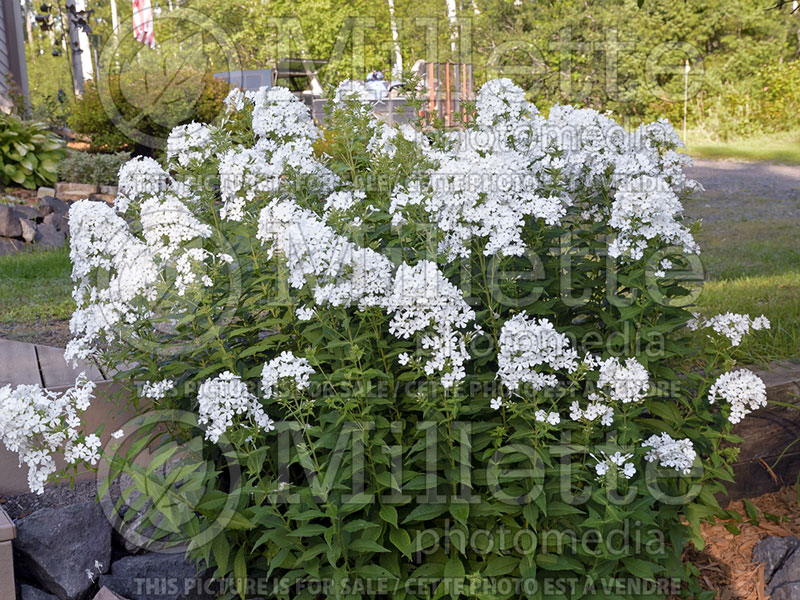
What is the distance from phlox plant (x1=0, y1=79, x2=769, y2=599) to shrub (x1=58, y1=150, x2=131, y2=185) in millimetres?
7023

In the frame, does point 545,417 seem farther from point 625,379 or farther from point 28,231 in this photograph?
point 28,231

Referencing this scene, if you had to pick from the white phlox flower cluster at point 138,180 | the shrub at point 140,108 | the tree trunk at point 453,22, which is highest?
the tree trunk at point 453,22

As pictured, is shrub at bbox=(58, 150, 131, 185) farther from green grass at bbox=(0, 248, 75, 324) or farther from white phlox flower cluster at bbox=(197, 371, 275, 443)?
white phlox flower cluster at bbox=(197, 371, 275, 443)

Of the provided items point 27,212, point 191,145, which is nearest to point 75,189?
point 27,212

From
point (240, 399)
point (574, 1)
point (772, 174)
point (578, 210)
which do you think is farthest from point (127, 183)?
point (574, 1)

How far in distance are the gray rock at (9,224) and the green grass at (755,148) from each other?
11514mm

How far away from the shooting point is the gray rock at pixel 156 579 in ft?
9.17

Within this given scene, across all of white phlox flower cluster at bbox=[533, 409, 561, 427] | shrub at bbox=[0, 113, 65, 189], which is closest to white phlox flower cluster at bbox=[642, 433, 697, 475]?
white phlox flower cluster at bbox=[533, 409, 561, 427]

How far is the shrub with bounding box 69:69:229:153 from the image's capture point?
1134 cm

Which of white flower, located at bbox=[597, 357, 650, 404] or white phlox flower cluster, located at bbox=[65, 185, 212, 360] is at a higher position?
white phlox flower cluster, located at bbox=[65, 185, 212, 360]

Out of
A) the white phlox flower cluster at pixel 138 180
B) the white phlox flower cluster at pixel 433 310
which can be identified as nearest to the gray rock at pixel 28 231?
the white phlox flower cluster at pixel 138 180

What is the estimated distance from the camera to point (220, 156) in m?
3.06

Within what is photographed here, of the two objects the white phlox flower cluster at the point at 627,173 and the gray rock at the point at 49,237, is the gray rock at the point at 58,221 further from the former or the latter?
the white phlox flower cluster at the point at 627,173

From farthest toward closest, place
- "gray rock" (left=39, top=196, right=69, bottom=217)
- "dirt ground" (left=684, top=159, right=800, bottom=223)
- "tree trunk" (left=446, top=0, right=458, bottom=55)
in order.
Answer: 1. "tree trunk" (left=446, top=0, right=458, bottom=55)
2. "dirt ground" (left=684, top=159, right=800, bottom=223)
3. "gray rock" (left=39, top=196, right=69, bottom=217)
